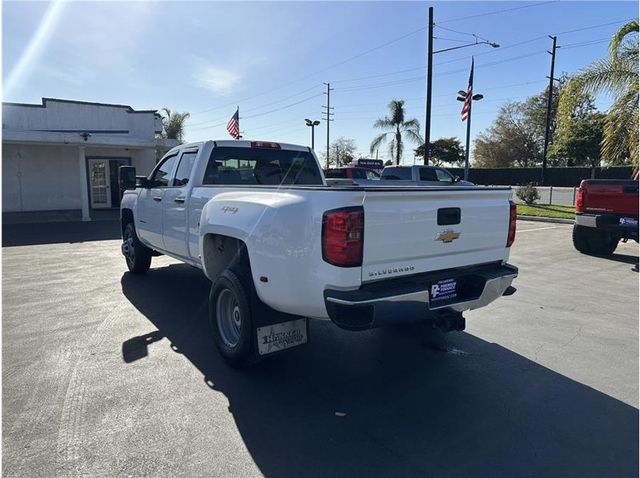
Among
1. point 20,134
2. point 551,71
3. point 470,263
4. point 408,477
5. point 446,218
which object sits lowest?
point 408,477

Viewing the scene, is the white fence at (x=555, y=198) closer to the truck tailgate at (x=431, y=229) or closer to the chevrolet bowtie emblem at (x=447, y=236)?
the truck tailgate at (x=431, y=229)

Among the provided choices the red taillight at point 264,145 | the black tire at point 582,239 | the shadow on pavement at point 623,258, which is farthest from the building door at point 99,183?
the shadow on pavement at point 623,258

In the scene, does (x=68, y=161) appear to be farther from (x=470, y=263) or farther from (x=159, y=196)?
(x=470, y=263)

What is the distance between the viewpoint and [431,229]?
3605mm

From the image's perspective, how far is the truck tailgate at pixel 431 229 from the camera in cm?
328

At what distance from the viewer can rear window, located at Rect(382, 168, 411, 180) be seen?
55.6 feet

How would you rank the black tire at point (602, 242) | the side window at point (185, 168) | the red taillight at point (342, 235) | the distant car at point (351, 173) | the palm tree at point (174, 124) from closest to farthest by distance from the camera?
the red taillight at point (342, 235) < the side window at point (185, 168) < the black tire at point (602, 242) < the distant car at point (351, 173) < the palm tree at point (174, 124)

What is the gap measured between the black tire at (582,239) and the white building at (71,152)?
1546 cm

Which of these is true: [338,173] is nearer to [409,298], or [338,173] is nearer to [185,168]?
[185,168]

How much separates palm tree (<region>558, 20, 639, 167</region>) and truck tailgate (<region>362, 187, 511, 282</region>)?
36.6 ft

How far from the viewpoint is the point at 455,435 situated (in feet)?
10.2

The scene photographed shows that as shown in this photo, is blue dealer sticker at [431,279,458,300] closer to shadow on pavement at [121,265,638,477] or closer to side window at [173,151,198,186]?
shadow on pavement at [121,265,638,477]

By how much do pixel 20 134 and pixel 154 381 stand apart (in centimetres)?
1630

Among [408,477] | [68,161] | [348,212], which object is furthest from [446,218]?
[68,161]
